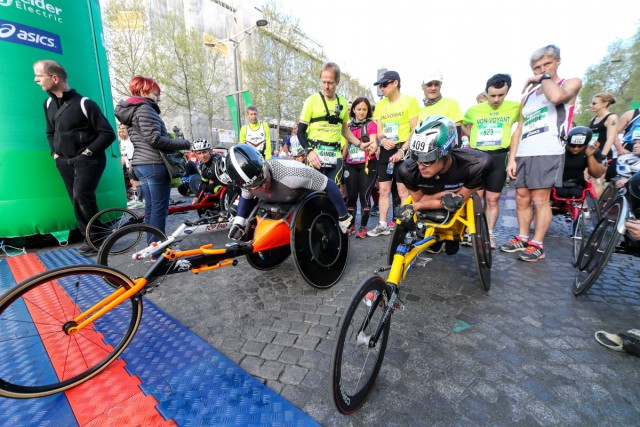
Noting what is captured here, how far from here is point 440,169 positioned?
2627 mm

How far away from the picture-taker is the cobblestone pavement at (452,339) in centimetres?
159

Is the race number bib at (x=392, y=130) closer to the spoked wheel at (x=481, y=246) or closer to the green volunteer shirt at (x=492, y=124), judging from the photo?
the green volunteer shirt at (x=492, y=124)

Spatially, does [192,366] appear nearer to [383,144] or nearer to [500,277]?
[500,277]

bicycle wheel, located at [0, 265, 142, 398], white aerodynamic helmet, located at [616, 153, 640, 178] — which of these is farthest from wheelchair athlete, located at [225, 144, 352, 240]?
white aerodynamic helmet, located at [616, 153, 640, 178]

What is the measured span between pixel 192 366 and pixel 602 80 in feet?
120

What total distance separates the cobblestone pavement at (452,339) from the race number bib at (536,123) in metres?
1.69

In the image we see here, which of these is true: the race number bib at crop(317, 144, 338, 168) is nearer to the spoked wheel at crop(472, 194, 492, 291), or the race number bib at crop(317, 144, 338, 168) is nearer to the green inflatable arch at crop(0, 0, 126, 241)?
the spoked wheel at crop(472, 194, 492, 291)

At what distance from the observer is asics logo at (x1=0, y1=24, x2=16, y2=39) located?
370cm

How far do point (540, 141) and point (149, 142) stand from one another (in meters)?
4.88

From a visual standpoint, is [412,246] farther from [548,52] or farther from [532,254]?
A: [548,52]

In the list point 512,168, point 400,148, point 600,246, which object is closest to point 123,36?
point 400,148

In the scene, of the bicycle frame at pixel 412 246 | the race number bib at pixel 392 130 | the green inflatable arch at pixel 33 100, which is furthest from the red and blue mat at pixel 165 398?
the race number bib at pixel 392 130

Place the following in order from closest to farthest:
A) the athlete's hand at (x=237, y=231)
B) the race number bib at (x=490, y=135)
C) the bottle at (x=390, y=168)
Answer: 1. the athlete's hand at (x=237, y=231)
2. the race number bib at (x=490, y=135)
3. the bottle at (x=390, y=168)

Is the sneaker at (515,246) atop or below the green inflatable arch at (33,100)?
below
